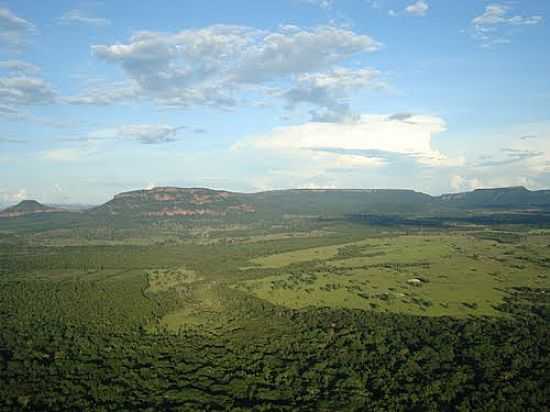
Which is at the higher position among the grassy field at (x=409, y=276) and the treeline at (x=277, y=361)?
the grassy field at (x=409, y=276)

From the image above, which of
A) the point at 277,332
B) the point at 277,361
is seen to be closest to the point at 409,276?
the point at 277,332

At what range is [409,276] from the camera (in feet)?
343

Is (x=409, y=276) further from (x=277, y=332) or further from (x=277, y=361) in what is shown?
(x=277, y=361)

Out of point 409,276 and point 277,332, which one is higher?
point 409,276

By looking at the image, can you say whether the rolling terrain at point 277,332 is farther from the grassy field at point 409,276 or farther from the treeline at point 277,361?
the grassy field at point 409,276

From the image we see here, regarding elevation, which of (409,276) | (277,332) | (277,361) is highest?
(409,276)

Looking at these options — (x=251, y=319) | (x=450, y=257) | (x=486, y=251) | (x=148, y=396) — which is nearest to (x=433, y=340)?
(x=251, y=319)

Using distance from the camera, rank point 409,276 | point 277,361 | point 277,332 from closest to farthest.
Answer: point 277,361 → point 277,332 → point 409,276

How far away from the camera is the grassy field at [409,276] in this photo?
82625mm

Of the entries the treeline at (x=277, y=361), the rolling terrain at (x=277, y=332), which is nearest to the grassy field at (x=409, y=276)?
the rolling terrain at (x=277, y=332)

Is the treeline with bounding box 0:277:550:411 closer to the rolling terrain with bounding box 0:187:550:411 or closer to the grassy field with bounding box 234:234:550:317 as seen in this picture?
the rolling terrain with bounding box 0:187:550:411

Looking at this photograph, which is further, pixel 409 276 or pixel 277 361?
pixel 409 276

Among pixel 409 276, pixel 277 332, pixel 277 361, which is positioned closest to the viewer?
pixel 277 361

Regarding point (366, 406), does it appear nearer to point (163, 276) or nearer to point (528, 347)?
point (528, 347)
